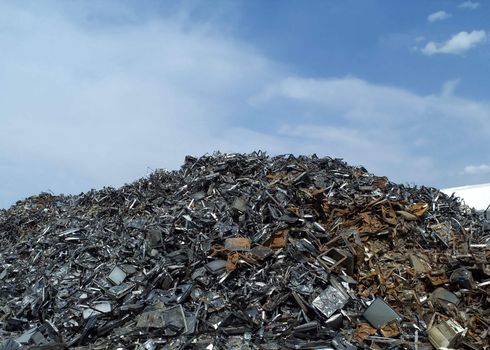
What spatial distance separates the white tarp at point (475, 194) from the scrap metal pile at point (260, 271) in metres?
4.47

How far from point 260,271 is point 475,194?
446 inches

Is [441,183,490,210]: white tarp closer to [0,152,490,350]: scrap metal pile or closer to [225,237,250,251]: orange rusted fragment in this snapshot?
[0,152,490,350]: scrap metal pile

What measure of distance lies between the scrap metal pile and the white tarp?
176 inches

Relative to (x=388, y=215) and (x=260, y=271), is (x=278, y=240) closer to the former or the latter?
(x=260, y=271)

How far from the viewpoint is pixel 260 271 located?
720 centimetres

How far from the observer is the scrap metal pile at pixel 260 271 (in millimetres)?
6367

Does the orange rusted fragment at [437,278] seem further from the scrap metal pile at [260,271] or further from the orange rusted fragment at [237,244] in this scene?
the orange rusted fragment at [237,244]

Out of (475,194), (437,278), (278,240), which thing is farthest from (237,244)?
(475,194)

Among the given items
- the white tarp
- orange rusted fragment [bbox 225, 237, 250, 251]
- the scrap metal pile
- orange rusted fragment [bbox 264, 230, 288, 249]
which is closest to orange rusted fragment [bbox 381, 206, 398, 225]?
the scrap metal pile

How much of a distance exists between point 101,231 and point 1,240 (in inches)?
192

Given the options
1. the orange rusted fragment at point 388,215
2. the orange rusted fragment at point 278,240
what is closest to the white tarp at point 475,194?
the orange rusted fragment at point 388,215

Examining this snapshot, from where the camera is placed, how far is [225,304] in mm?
6703

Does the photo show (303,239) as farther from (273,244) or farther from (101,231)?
(101,231)

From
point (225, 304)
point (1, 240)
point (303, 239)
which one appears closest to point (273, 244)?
point (303, 239)
